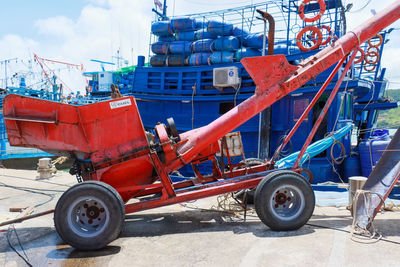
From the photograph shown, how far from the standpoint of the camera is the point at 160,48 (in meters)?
12.1

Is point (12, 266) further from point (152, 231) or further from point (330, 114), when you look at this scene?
point (330, 114)

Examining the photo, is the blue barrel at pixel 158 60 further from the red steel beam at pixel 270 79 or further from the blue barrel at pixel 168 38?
the red steel beam at pixel 270 79

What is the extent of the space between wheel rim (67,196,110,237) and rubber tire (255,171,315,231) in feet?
7.26

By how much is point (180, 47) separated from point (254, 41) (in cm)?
284

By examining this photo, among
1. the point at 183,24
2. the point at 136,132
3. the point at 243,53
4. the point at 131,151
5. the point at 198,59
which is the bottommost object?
the point at 131,151

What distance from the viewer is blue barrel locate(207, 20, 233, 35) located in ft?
36.2

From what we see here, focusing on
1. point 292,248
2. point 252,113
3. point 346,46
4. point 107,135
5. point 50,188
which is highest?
point 346,46

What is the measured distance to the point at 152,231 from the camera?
491 cm

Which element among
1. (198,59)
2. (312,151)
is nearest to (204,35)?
(198,59)

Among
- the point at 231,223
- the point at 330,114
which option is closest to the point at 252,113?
the point at 231,223

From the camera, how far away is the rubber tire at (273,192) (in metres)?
4.47

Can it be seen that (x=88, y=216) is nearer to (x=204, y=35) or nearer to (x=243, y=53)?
(x=243, y=53)

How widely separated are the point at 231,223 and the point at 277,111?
19.2 ft

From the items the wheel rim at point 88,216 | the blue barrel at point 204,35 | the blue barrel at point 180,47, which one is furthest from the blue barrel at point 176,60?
the wheel rim at point 88,216
